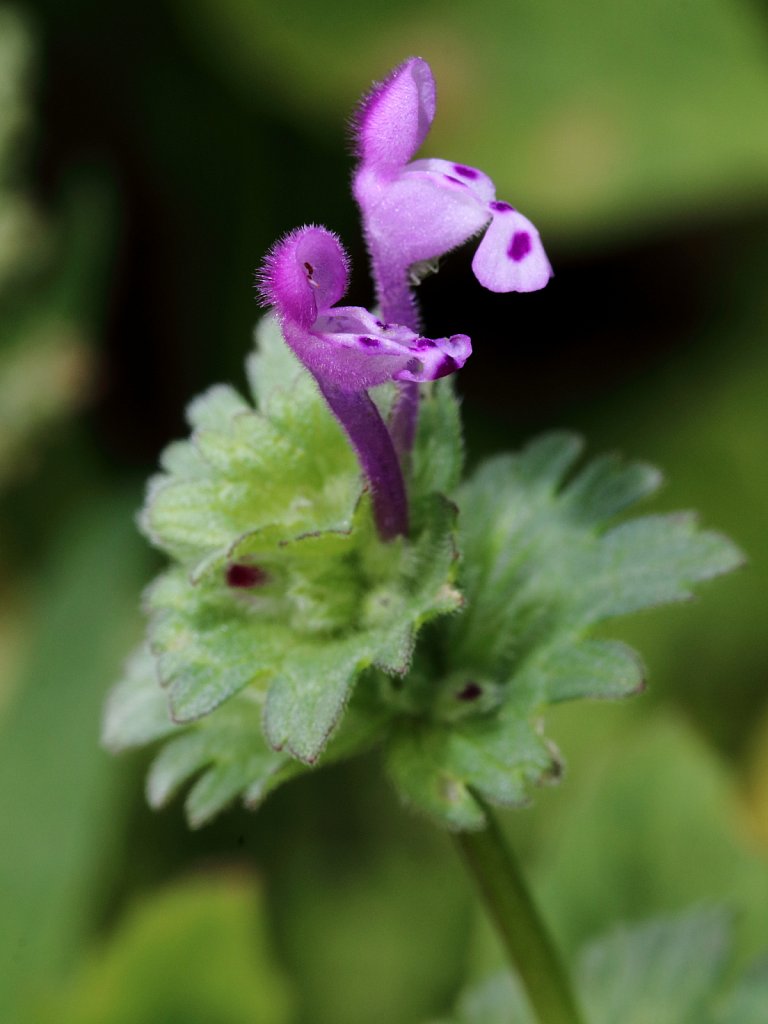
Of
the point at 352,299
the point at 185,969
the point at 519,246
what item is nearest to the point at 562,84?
the point at 352,299

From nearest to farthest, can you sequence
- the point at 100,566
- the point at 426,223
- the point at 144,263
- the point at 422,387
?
the point at 426,223
the point at 422,387
the point at 100,566
the point at 144,263

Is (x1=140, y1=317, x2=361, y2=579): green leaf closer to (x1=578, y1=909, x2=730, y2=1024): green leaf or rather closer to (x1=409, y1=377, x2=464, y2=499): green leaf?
(x1=409, y1=377, x2=464, y2=499): green leaf

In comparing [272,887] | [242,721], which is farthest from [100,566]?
[242,721]

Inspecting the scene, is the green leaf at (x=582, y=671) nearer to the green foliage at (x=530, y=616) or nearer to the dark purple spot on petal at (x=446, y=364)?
the green foliage at (x=530, y=616)

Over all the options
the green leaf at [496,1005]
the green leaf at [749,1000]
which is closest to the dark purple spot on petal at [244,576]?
the green leaf at [496,1005]

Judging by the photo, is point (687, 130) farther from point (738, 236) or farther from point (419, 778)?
point (419, 778)

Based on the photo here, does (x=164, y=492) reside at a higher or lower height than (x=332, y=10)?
higher

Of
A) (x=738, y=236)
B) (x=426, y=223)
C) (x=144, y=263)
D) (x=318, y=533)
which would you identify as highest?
(x=426, y=223)
